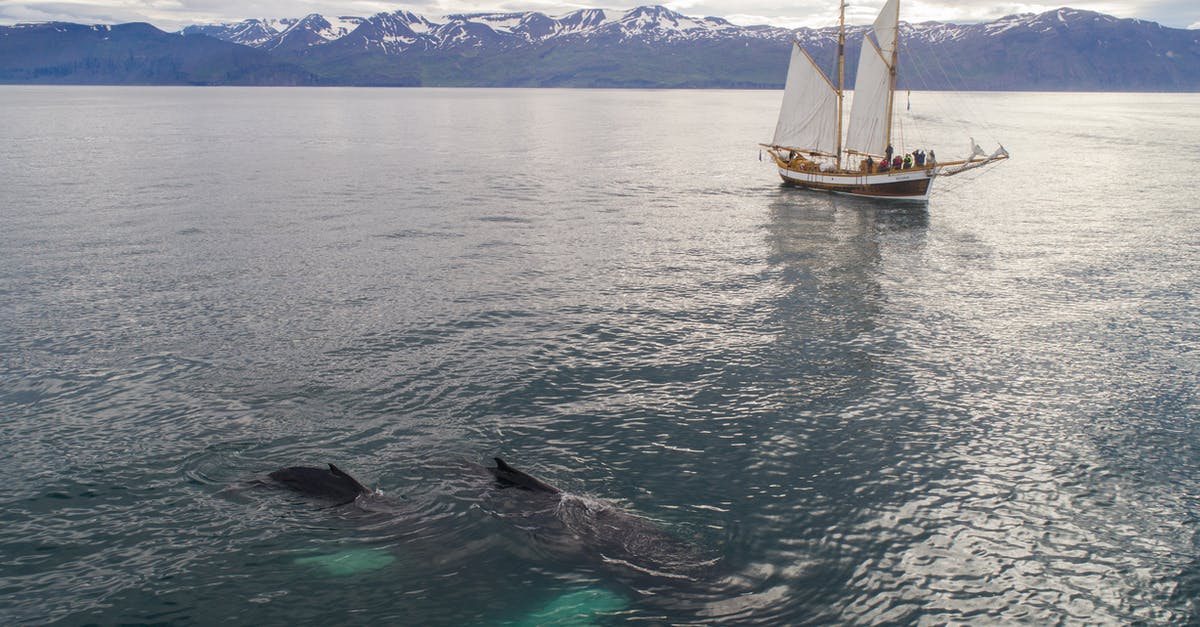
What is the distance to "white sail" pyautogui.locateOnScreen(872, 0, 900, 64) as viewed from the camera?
9375cm

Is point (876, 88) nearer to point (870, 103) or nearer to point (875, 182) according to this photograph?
point (870, 103)

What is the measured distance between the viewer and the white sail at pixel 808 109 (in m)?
104

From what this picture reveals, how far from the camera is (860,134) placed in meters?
102

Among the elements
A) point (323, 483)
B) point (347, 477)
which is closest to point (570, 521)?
point (347, 477)

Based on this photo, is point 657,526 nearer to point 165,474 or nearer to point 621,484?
point 621,484

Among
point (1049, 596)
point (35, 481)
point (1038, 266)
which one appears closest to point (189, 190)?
point (35, 481)

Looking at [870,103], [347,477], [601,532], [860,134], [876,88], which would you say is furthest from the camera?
[860,134]

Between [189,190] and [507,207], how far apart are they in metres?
34.3

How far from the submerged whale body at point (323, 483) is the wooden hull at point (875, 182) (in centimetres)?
8075

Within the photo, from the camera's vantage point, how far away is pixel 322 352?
38469mm

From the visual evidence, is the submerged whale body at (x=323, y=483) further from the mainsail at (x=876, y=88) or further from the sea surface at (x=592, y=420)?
the mainsail at (x=876, y=88)

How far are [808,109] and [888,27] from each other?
579 inches

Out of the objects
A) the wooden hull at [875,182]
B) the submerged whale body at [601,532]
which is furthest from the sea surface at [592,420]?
the wooden hull at [875,182]

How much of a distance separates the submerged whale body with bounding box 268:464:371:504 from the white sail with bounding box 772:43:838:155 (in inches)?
3541
